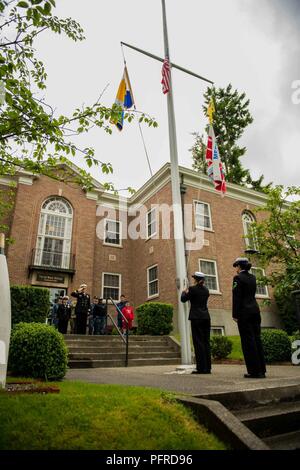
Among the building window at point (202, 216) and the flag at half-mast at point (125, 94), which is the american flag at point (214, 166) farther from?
the building window at point (202, 216)

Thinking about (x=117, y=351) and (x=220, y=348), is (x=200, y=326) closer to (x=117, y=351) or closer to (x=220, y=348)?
(x=220, y=348)

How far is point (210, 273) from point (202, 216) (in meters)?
3.59

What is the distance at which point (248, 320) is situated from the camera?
553 centimetres

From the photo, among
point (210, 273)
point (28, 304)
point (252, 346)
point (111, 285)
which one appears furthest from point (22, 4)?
point (111, 285)

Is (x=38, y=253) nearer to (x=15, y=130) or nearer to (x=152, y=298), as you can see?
(x=152, y=298)

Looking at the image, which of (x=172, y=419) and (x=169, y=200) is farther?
(x=169, y=200)

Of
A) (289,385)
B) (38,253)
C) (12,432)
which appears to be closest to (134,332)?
(38,253)

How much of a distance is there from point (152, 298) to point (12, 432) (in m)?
16.4

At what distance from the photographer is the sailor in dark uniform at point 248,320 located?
17.7 ft

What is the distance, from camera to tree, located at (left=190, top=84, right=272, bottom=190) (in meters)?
27.4

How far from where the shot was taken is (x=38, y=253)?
18516mm

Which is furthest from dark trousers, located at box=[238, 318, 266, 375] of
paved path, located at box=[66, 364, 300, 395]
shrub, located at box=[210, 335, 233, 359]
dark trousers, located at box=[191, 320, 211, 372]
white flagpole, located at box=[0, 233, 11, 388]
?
shrub, located at box=[210, 335, 233, 359]

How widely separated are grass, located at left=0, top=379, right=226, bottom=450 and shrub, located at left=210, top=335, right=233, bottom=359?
26.4ft

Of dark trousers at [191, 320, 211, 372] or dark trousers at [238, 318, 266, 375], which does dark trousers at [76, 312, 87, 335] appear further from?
dark trousers at [238, 318, 266, 375]
